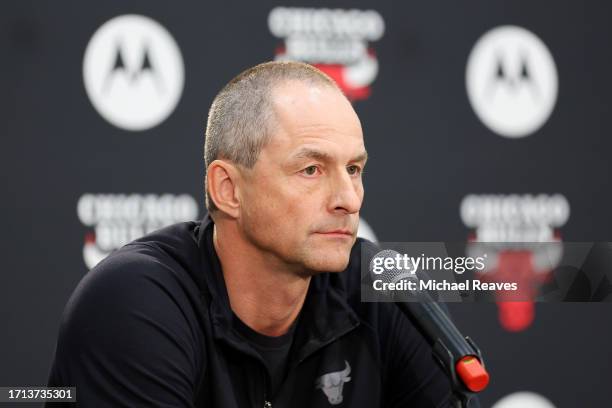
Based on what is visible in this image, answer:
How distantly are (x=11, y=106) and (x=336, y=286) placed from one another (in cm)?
111

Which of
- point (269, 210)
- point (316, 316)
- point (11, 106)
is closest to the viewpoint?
point (269, 210)

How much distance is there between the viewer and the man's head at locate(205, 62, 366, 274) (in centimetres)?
141

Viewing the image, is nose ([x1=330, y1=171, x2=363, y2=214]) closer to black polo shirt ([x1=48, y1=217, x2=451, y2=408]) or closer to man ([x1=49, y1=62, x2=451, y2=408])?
man ([x1=49, y1=62, x2=451, y2=408])

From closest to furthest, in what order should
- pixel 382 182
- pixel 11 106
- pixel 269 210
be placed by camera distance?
pixel 269 210 → pixel 11 106 → pixel 382 182

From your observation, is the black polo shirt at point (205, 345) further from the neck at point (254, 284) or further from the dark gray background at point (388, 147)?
the dark gray background at point (388, 147)

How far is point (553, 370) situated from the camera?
2.54 meters

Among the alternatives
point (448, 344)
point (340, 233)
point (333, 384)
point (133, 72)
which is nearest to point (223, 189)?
point (340, 233)

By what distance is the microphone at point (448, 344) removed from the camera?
3.68 ft

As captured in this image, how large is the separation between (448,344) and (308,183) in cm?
39

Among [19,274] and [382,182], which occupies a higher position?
[382,182]

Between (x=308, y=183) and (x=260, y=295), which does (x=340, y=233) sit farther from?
(x=260, y=295)

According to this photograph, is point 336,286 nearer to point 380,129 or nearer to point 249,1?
point 380,129

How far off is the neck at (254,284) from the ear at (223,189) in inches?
1.4

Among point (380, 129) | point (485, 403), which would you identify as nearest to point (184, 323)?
point (380, 129)
